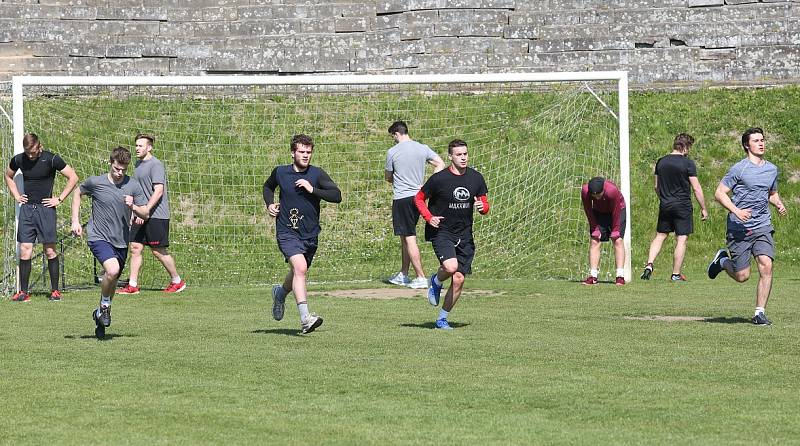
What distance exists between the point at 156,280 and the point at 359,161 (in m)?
4.30

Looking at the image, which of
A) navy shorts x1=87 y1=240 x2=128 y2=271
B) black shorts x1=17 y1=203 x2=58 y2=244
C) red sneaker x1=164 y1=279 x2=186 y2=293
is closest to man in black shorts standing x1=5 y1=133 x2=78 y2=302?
black shorts x1=17 y1=203 x2=58 y2=244

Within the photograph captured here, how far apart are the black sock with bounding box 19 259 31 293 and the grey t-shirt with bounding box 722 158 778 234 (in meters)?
8.11

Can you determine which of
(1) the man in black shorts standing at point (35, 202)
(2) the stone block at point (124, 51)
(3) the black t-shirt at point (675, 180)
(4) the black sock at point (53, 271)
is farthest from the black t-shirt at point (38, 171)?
(2) the stone block at point (124, 51)

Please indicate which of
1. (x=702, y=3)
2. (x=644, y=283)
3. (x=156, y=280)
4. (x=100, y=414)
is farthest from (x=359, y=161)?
(x=100, y=414)

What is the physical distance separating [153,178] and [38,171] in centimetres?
131

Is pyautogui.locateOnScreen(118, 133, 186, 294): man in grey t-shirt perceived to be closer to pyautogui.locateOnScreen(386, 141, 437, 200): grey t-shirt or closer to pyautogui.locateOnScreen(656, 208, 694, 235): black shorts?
pyautogui.locateOnScreen(386, 141, 437, 200): grey t-shirt

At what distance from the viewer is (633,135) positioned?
22922mm

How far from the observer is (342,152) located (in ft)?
69.3

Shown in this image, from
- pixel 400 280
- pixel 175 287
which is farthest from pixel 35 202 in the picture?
pixel 400 280

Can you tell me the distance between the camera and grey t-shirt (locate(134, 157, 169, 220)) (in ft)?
51.1

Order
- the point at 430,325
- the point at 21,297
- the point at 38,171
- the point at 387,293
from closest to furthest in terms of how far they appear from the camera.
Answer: the point at 430,325
the point at 38,171
the point at 21,297
the point at 387,293

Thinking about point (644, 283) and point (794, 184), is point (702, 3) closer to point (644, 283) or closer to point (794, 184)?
point (794, 184)

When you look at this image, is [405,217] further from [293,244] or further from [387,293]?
[293,244]

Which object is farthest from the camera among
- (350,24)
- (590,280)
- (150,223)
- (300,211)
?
(350,24)
